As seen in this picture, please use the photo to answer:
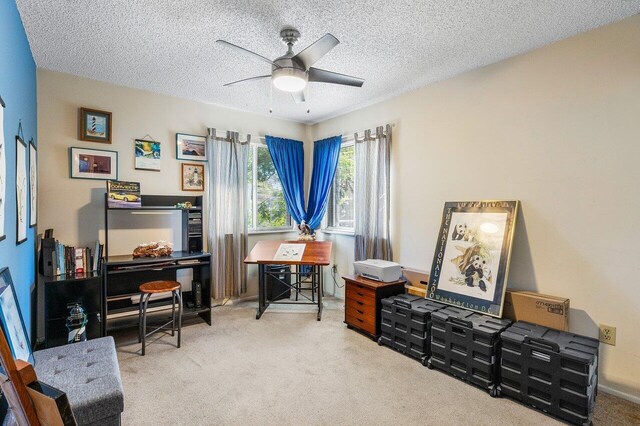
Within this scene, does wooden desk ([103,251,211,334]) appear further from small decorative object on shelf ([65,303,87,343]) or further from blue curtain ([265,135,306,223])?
blue curtain ([265,135,306,223])

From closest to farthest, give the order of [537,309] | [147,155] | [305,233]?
[537,309] < [147,155] < [305,233]

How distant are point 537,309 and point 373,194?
7.26ft

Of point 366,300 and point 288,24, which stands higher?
point 288,24

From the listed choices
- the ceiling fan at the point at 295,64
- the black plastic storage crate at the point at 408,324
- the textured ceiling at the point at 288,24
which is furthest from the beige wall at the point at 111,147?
the black plastic storage crate at the point at 408,324

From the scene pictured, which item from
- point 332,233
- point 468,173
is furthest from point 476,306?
point 332,233

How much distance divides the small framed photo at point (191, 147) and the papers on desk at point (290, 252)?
1640mm

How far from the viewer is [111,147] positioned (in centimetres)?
374

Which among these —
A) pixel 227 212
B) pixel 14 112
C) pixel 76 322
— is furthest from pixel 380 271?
pixel 14 112

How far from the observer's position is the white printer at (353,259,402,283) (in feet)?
11.6

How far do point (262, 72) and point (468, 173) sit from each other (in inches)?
95.4

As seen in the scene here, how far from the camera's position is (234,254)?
4.59m

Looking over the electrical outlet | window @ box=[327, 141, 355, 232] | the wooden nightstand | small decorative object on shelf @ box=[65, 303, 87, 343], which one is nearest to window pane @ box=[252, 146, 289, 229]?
window @ box=[327, 141, 355, 232]

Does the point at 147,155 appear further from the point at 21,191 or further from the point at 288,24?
the point at 288,24

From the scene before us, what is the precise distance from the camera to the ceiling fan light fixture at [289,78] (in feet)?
7.97
